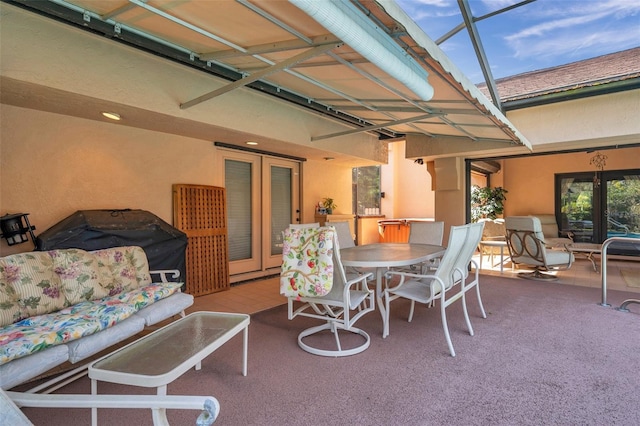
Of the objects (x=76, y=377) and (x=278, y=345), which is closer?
(x=76, y=377)

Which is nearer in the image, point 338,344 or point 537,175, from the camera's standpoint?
point 338,344

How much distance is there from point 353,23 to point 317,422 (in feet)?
7.18

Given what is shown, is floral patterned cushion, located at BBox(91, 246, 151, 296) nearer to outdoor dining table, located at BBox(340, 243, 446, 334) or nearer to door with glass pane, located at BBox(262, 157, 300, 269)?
outdoor dining table, located at BBox(340, 243, 446, 334)

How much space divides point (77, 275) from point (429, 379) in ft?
9.26

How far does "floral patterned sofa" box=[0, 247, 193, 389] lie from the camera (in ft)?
5.82

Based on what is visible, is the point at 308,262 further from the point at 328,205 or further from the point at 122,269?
the point at 328,205

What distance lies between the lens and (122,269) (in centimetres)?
296

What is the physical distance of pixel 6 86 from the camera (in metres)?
2.55

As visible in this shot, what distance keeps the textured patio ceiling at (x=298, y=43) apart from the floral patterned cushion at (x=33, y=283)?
180cm

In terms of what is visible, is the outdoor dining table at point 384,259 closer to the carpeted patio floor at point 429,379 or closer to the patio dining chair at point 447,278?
the patio dining chair at point 447,278

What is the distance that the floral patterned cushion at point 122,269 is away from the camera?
282 cm

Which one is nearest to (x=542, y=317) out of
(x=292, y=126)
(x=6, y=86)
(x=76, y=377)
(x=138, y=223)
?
(x=292, y=126)

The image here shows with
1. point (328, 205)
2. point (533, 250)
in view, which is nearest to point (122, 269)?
point (328, 205)

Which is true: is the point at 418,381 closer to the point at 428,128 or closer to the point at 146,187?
the point at 146,187
